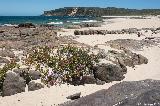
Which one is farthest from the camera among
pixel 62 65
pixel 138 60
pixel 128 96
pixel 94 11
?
pixel 94 11

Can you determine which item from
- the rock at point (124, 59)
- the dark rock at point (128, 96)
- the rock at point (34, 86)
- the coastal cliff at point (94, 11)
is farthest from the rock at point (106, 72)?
the coastal cliff at point (94, 11)

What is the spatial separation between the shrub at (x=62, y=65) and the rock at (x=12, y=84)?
1094 millimetres

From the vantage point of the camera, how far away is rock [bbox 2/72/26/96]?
1073 cm

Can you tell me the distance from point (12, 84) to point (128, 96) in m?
5.34

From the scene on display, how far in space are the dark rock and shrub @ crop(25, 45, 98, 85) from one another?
5065mm

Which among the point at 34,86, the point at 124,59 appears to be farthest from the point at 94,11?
the point at 34,86

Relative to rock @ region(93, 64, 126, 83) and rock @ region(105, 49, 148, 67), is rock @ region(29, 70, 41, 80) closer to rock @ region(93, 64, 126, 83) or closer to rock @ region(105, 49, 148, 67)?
rock @ region(93, 64, 126, 83)

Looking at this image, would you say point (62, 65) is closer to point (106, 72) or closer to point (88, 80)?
point (88, 80)

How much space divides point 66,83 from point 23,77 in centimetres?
146

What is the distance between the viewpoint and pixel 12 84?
35.6 ft

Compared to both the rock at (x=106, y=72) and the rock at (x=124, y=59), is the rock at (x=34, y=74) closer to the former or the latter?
the rock at (x=106, y=72)

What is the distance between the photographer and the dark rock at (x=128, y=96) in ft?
18.5

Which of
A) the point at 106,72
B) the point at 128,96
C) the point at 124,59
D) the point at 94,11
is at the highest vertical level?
the point at 128,96

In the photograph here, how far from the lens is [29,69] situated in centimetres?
1258
